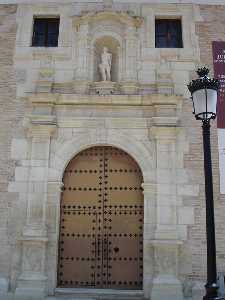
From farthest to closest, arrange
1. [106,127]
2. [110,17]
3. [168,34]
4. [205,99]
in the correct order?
[168,34]
[110,17]
[106,127]
[205,99]

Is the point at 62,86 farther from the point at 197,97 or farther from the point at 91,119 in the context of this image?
the point at 197,97

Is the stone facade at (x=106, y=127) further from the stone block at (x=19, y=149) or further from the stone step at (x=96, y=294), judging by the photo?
the stone step at (x=96, y=294)

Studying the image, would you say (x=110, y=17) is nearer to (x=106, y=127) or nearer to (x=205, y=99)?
(x=106, y=127)

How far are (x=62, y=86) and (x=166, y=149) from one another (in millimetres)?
2597

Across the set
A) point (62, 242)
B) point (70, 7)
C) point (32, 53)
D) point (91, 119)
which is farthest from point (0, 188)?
point (70, 7)

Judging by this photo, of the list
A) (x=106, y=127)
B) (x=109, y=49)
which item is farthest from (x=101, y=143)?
(x=109, y=49)

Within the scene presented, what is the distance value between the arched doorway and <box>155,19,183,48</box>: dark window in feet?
9.00

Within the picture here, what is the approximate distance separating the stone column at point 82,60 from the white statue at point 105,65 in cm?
31

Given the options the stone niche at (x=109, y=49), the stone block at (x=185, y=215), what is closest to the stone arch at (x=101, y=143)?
the stone block at (x=185, y=215)

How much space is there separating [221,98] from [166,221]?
2898 millimetres

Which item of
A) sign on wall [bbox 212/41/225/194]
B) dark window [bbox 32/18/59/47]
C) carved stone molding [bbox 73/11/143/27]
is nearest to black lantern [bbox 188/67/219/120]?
sign on wall [bbox 212/41/225/194]

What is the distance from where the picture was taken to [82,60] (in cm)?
944

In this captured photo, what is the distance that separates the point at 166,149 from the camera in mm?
Result: 8711

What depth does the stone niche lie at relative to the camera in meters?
9.20
